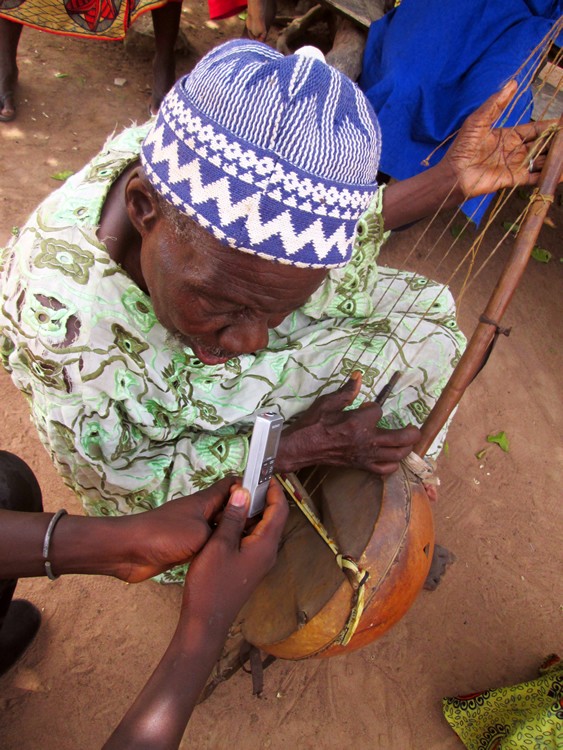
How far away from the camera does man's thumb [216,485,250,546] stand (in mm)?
1100

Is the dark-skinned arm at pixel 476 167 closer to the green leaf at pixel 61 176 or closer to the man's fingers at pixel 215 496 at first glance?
the man's fingers at pixel 215 496

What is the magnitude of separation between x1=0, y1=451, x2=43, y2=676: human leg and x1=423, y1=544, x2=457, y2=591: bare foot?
1636 millimetres

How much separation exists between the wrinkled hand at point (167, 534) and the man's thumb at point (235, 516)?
0.15 ft

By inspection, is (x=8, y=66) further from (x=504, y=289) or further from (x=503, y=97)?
(x=504, y=289)

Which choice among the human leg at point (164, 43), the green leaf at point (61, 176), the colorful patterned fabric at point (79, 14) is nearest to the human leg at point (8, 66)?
the colorful patterned fabric at point (79, 14)

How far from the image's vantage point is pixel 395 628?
2145mm

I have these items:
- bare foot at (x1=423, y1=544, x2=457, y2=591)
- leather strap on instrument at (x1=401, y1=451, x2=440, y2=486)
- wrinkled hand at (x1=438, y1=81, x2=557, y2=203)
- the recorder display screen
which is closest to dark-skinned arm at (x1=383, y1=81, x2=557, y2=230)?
wrinkled hand at (x1=438, y1=81, x2=557, y2=203)

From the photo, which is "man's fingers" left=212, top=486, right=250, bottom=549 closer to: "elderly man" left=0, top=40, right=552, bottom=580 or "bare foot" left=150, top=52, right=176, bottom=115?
"elderly man" left=0, top=40, right=552, bottom=580

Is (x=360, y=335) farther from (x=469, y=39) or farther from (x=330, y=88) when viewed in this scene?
(x=469, y=39)

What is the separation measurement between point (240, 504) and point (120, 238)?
2.72 feet

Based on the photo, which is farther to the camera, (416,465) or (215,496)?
(416,465)

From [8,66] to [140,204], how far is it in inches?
122

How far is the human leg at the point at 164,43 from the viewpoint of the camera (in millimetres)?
3439

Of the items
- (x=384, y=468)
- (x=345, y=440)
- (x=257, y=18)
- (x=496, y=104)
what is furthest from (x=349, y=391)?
(x=257, y=18)
